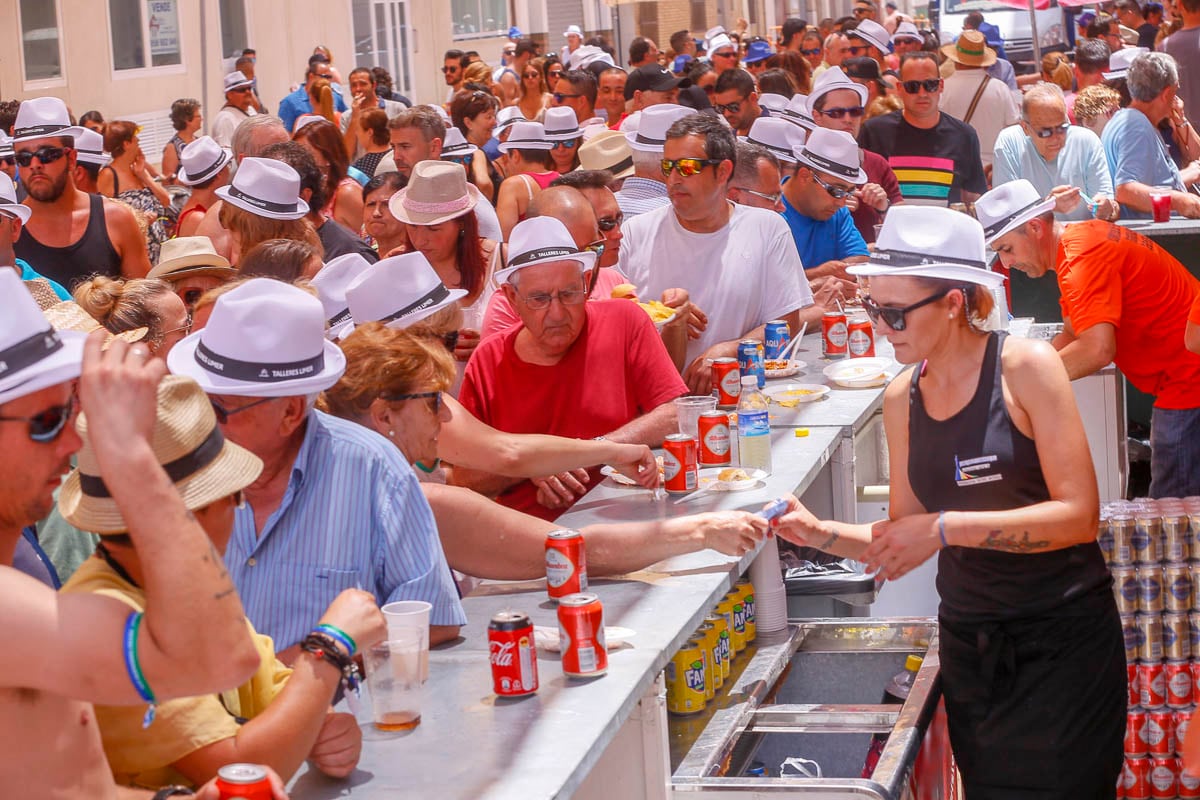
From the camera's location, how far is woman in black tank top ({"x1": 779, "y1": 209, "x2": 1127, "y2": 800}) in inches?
145

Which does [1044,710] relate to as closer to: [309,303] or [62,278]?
[309,303]

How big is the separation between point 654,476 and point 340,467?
4.70 ft

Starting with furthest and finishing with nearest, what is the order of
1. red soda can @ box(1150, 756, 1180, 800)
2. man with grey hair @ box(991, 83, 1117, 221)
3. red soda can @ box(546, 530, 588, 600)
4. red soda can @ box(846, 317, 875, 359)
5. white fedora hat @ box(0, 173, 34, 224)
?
man with grey hair @ box(991, 83, 1117, 221), red soda can @ box(846, 317, 875, 359), white fedora hat @ box(0, 173, 34, 224), red soda can @ box(1150, 756, 1180, 800), red soda can @ box(546, 530, 588, 600)

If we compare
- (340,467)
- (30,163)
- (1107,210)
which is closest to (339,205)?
(30,163)

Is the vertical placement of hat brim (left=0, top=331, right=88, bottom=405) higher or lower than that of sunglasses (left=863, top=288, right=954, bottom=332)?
higher

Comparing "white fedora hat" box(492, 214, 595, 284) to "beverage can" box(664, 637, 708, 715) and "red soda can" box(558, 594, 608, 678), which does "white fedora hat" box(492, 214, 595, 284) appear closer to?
"beverage can" box(664, 637, 708, 715)

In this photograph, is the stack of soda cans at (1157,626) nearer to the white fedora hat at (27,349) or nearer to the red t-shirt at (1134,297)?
the red t-shirt at (1134,297)

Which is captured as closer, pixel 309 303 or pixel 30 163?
pixel 309 303

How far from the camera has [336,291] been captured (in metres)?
5.16

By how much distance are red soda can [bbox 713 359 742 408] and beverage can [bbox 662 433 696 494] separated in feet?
3.13

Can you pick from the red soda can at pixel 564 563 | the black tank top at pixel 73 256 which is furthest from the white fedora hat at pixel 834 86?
the red soda can at pixel 564 563

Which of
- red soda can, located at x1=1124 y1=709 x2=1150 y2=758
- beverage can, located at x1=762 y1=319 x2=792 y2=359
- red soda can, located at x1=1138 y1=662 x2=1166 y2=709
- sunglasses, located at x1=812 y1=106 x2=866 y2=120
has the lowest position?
red soda can, located at x1=1124 y1=709 x2=1150 y2=758

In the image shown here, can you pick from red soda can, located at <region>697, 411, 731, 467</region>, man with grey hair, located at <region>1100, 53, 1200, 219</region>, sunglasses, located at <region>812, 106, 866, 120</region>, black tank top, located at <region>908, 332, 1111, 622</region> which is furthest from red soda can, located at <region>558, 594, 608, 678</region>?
sunglasses, located at <region>812, 106, 866, 120</region>

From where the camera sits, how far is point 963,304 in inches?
151
